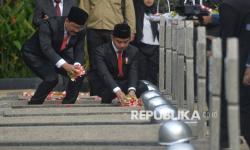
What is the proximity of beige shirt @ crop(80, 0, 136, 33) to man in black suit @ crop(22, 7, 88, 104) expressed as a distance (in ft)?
3.36

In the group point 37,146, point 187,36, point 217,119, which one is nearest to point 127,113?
point 187,36

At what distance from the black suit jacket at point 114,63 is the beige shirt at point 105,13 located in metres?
1.12

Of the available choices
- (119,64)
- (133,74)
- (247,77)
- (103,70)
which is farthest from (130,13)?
(247,77)

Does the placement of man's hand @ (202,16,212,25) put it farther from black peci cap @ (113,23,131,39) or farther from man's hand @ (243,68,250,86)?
man's hand @ (243,68,250,86)

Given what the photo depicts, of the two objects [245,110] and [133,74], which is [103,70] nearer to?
[133,74]

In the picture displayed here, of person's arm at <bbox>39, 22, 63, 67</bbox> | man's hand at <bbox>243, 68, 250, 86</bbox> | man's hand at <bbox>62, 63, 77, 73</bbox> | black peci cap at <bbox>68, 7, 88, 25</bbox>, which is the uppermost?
black peci cap at <bbox>68, 7, 88, 25</bbox>

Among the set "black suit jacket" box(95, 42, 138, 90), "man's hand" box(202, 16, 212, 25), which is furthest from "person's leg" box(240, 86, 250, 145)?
"black suit jacket" box(95, 42, 138, 90)

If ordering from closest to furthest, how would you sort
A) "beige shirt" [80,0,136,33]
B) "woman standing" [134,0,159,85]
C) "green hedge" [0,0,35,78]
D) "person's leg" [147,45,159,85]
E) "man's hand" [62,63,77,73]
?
1. "man's hand" [62,63,77,73]
2. "beige shirt" [80,0,136,33]
3. "woman standing" [134,0,159,85]
4. "person's leg" [147,45,159,85]
5. "green hedge" [0,0,35,78]

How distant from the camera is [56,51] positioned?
439 inches

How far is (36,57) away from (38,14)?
142 cm

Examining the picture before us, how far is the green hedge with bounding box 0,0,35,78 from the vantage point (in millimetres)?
15133

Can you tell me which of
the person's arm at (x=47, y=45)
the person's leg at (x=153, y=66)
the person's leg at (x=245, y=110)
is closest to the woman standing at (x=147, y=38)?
the person's leg at (x=153, y=66)

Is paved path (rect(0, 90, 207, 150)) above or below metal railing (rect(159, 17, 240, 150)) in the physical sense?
below

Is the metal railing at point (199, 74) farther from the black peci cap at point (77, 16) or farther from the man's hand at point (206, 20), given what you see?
the black peci cap at point (77, 16)
